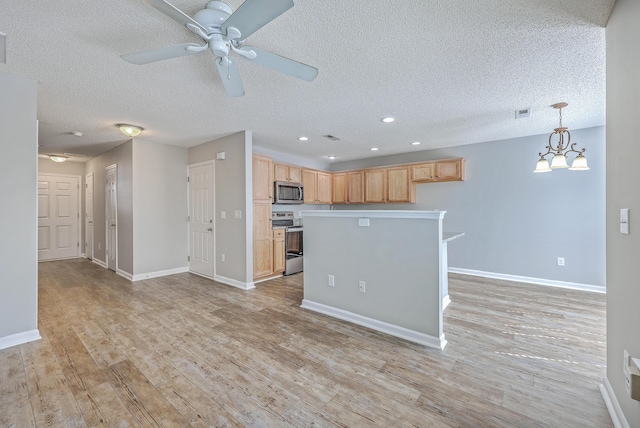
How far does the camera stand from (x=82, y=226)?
23.0ft

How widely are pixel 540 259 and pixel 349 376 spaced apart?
14.0 feet

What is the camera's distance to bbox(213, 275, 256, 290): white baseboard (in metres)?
4.20

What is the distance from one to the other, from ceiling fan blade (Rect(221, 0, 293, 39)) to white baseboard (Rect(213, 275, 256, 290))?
135 inches

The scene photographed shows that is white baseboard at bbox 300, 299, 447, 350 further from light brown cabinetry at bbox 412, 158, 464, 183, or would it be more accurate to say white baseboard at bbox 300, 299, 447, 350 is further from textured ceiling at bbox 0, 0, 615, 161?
light brown cabinetry at bbox 412, 158, 464, 183

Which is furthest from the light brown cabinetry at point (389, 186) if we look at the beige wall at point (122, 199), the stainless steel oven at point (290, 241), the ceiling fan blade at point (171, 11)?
the ceiling fan blade at point (171, 11)

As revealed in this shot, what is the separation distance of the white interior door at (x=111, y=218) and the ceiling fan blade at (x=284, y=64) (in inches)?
191

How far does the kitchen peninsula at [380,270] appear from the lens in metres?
2.49

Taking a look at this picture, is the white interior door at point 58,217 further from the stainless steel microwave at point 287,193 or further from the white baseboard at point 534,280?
the white baseboard at point 534,280

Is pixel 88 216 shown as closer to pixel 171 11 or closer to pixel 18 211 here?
pixel 18 211

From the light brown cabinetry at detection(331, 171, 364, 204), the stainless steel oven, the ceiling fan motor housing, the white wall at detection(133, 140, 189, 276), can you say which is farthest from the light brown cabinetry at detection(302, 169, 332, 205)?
the ceiling fan motor housing

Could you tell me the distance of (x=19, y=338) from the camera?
8.21 ft

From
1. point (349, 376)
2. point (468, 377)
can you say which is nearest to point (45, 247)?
point (349, 376)

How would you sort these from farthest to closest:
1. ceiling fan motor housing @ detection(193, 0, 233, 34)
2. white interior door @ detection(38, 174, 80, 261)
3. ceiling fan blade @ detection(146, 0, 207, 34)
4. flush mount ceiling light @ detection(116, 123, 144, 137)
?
1. white interior door @ detection(38, 174, 80, 261)
2. flush mount ceiling light @ detection(116, 123, 144, 137)
3. ceiling fan motor housing @ detection(193, 0, 233, 34)
4. ceiling fan blade @ detection(146, 0, 207, 34)

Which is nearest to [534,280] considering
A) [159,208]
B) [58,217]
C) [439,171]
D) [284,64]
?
[439,171]
